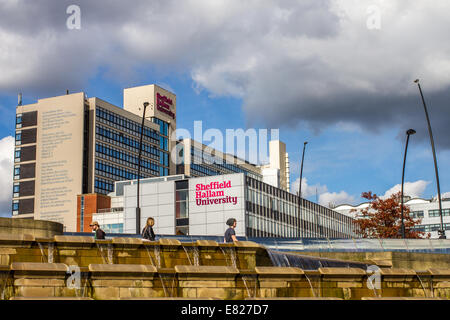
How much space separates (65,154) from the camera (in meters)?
148

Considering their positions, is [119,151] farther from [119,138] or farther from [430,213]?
[430,213]

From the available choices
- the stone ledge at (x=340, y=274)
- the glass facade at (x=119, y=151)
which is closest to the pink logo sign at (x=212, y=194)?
the glass facade at (x=119, y=151)

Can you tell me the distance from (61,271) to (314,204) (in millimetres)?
104721

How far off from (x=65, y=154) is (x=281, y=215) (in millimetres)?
61331

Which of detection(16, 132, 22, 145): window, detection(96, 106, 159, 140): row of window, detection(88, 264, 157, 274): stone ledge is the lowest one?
detection(88, 264, 157, 274): stone ledge

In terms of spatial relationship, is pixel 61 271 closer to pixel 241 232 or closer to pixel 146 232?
pixel 146 232

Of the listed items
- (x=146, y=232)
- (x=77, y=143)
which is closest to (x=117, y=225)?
(x=77, y=143)

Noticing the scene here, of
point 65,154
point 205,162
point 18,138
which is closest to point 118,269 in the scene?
point 65,154

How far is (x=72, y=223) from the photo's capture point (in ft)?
455

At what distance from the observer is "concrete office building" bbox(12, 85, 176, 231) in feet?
476

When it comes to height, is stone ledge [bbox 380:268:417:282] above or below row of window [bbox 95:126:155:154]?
below

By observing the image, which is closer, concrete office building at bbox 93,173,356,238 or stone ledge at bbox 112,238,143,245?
stone ledge at bbox 112,238,143,245

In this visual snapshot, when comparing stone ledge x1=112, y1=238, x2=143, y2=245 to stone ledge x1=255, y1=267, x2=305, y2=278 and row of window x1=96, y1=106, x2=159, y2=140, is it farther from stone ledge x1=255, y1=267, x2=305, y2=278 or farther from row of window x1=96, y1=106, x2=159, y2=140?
row of window x1=96, y1=106, x2=159, y2=140

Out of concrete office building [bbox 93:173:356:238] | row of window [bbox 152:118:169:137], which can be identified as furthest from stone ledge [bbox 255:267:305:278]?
row of window [bbox 152:118:169:137]
